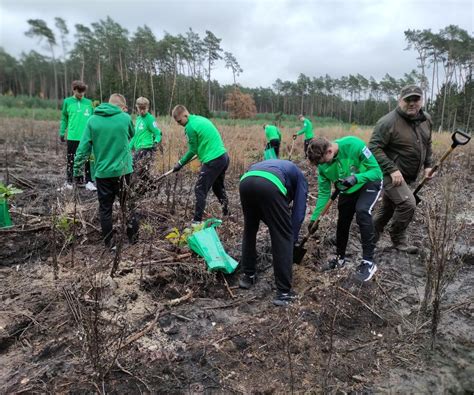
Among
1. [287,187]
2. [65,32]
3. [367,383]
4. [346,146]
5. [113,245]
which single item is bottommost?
[367,383]

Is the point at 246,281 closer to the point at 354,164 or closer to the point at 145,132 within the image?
the point at 354,164

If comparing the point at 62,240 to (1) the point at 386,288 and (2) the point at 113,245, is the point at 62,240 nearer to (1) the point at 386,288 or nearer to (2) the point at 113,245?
(2) the point at 113,245

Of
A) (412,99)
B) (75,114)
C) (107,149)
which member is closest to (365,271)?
(412,99)

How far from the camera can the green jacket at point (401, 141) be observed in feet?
12.7

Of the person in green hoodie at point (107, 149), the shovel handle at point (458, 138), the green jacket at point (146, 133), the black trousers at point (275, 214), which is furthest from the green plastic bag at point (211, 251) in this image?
the shovel handle at point (458, 138)

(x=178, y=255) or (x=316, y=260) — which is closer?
(x=178, y=255)

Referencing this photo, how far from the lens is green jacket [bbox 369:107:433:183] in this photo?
12.7 ft

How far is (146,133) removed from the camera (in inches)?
217

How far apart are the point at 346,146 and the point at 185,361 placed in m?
2.15

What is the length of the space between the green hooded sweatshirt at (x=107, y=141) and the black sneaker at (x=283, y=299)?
6.20 ft

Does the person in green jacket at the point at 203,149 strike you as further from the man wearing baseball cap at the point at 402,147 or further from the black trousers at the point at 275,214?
the man wearing baseball cap at the point at 402,147

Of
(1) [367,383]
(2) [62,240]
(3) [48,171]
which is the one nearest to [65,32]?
(3) [48,171]

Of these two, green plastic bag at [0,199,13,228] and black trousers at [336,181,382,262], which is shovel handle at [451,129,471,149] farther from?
green plastic bag at [0,199,13,228]

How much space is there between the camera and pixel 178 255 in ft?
11.2
